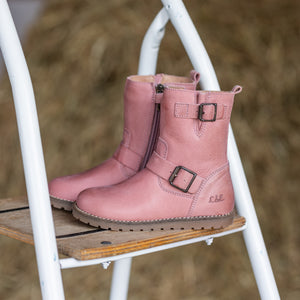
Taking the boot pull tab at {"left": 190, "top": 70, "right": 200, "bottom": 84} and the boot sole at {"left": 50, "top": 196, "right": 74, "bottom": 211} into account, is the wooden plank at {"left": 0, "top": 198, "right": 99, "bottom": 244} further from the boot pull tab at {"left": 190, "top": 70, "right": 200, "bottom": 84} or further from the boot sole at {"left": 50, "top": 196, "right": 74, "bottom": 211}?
the boot pull tab at {"left": 190, "top": 70, "right": 200, "bottom": 84}

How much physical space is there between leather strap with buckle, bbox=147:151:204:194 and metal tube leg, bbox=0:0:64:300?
0.14 metres

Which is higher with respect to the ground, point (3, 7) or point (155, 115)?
point (3, 7)

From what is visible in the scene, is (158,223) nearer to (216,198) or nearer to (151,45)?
(216,198)

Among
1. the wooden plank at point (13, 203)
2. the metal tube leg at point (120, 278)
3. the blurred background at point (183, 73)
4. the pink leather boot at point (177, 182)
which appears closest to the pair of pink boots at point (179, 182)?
the pink leather boot at point (177, 182)

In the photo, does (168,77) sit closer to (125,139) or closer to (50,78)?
(125,139)

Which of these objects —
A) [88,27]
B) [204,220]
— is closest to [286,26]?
[88,27]

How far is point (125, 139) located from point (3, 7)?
0.25m

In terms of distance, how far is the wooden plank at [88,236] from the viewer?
21.4 inches

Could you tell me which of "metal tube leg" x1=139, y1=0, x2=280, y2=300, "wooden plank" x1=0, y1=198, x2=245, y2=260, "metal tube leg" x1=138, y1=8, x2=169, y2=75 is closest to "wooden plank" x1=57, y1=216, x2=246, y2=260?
"wooden plank" x1=0, y1=198, x2=245, y2=260

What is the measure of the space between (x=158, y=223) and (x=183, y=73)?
2.57 feet

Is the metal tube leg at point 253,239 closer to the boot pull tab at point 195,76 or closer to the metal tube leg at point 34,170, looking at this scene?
the boot pull tab at point 195,76

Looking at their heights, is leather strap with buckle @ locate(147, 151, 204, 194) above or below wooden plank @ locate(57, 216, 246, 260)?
above

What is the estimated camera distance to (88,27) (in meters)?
1.38

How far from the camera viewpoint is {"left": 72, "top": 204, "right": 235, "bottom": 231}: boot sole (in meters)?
0.60
